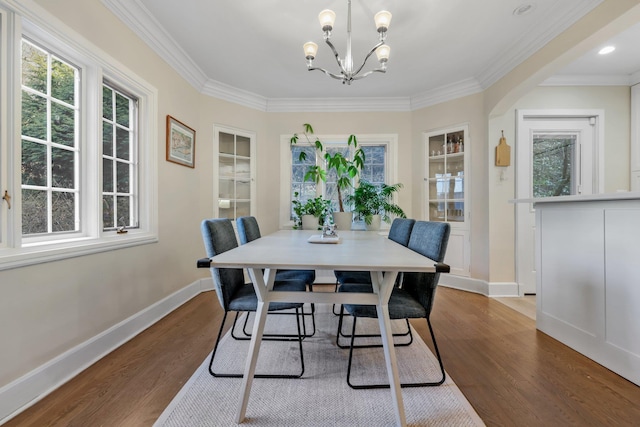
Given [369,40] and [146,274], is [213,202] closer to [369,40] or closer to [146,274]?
[146,274]

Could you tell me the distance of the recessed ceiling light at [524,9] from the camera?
2139 mm

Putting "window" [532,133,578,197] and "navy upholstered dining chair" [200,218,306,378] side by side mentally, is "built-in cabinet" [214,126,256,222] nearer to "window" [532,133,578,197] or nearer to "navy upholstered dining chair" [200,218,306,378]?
"navy upholstered dining chair" [200,218,306,378]

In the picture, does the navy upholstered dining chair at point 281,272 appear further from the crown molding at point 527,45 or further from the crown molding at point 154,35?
the crown molding at point 527,45

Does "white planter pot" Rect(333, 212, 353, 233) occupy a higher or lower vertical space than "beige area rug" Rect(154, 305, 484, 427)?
higher

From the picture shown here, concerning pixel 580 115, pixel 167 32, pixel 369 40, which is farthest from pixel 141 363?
pixel 580 115

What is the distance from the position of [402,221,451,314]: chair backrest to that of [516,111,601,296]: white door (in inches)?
90.6

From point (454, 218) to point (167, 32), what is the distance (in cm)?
375

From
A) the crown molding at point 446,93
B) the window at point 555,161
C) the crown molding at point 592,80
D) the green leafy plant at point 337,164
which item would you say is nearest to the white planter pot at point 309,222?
the green leafy plant at point 337,164

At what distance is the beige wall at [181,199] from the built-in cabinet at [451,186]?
3.9 inches

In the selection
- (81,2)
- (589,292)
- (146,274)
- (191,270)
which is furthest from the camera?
(191,270)

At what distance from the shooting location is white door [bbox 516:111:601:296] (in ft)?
10.7

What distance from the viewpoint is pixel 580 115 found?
10.8 ft

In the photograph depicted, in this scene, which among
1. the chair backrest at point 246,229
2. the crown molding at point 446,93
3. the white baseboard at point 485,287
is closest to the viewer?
the chair backrest at point 246,229

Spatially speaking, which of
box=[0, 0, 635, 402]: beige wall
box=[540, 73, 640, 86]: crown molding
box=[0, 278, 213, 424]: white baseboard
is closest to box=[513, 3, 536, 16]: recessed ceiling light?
box=[0, 0, 635, 402]: beige wall
